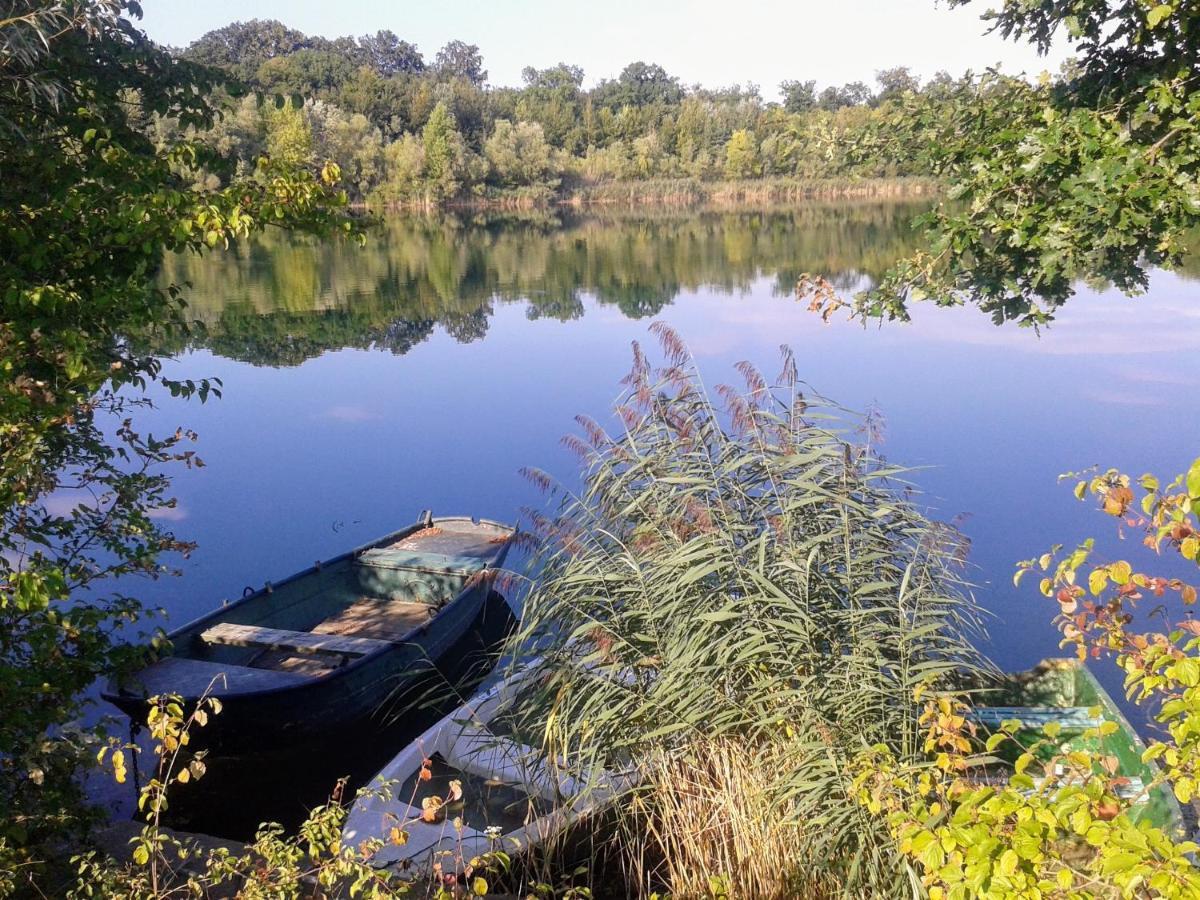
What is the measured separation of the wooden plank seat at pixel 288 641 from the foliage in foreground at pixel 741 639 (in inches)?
124

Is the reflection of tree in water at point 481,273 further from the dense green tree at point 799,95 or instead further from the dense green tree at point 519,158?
the dense green tree at point 799,95

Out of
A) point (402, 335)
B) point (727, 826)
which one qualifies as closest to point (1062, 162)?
point (727, 826)

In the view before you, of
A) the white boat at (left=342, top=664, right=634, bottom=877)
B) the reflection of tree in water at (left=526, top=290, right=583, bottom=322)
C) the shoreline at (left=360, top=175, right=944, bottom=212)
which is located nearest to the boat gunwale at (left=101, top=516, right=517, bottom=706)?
the white boat at (left=342, top=664, right=634, bottom=877)

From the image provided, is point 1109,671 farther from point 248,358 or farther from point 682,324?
point 248,358

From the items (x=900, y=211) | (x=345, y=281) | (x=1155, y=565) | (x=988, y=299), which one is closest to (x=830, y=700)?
(x=988, y=299)

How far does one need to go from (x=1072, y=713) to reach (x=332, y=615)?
20.4 feet

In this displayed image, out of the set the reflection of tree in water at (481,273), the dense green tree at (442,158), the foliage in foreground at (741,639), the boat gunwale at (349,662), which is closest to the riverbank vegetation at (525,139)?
the dense green tree at (442,158)

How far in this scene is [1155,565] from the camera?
29.9 feet

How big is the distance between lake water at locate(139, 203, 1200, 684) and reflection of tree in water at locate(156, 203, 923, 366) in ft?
0.48

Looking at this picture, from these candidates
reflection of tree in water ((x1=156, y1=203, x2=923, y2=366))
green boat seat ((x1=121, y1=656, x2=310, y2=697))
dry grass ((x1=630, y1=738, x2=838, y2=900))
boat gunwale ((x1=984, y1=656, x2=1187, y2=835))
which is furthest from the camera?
reflection of tree in water ((x1=156, y1=203, x2=923, y2=366))

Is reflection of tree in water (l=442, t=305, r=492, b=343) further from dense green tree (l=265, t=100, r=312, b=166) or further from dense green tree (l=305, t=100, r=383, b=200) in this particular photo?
dense green tree (l=305, t=100, r=383, b=200)

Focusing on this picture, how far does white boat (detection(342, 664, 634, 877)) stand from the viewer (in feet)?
14.5

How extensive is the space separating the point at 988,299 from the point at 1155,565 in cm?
464

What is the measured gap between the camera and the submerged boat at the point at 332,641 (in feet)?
22.0
